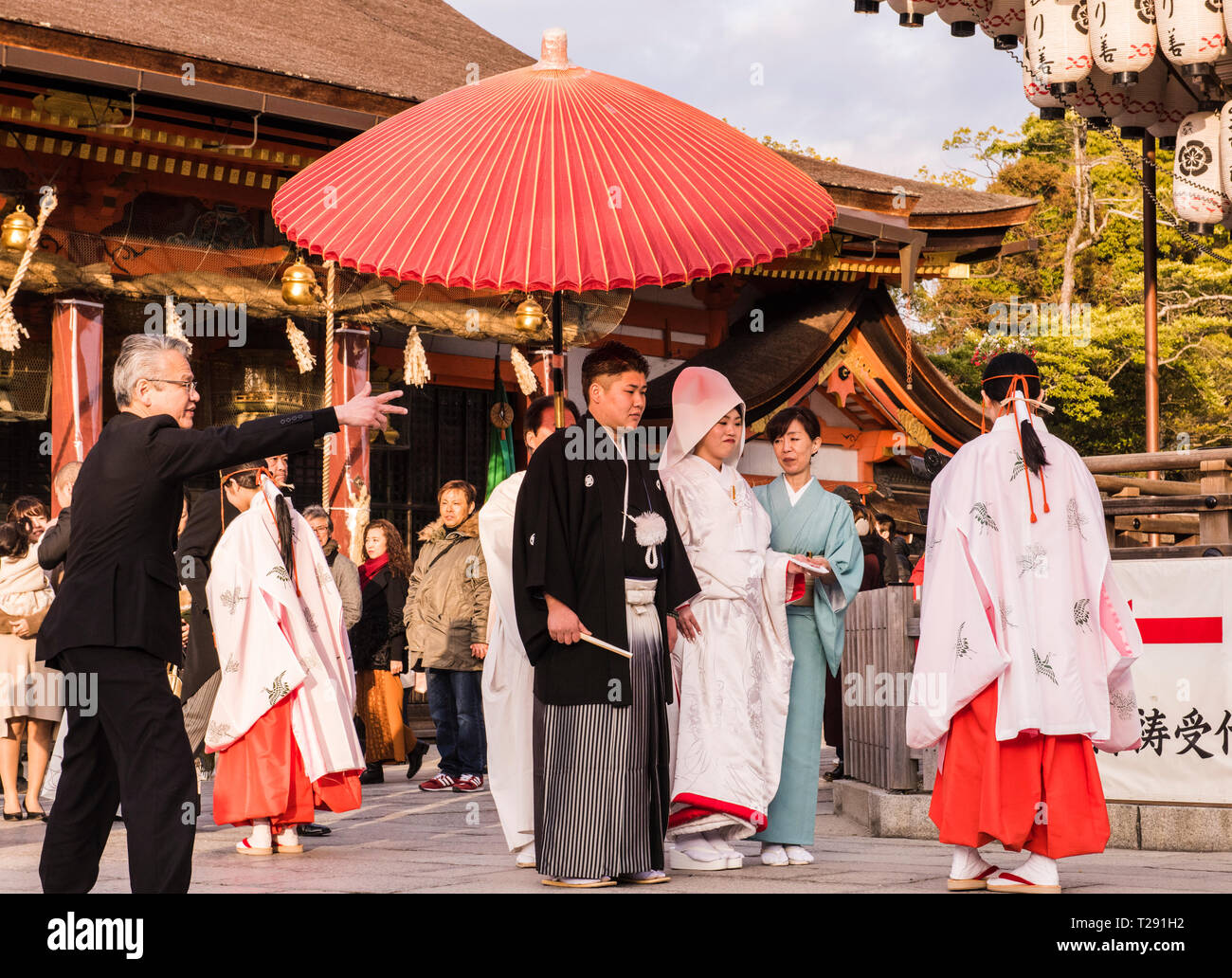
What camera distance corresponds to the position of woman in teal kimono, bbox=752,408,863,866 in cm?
578

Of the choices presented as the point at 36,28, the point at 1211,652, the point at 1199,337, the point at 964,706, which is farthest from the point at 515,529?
the point at 1199,337

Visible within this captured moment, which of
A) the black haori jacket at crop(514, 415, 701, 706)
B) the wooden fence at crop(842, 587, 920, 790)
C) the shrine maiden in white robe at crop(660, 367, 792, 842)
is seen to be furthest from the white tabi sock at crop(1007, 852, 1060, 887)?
the wooden fence at crop(842, 587, 920, 790)

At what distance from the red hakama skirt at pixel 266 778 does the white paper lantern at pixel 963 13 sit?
6.88 meters

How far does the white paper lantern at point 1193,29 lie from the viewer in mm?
8672

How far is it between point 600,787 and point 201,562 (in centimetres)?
320

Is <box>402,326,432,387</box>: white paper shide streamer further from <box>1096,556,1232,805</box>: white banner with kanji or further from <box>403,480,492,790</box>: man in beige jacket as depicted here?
<box>1096,556,1232,805</box>: white banner with kanji

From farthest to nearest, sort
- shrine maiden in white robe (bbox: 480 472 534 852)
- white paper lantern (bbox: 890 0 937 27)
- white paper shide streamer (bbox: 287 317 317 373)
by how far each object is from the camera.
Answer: white paper shide streamer (bbox: 287 317 317 373)
white paper lantern (bbox: 890 0 937 27)
shrine maiden in white robe (bbox: 480 472 534 852)

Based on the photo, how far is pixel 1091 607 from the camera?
16.1 ft

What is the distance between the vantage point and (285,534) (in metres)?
6.42

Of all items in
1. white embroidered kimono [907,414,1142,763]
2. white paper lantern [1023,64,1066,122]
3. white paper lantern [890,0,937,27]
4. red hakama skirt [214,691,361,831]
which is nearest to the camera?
white embroidered kimono [907,414,1142,763]

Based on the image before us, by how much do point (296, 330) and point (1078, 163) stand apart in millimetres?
21772

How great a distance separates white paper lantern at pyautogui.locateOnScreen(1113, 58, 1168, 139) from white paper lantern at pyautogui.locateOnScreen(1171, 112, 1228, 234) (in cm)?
43
